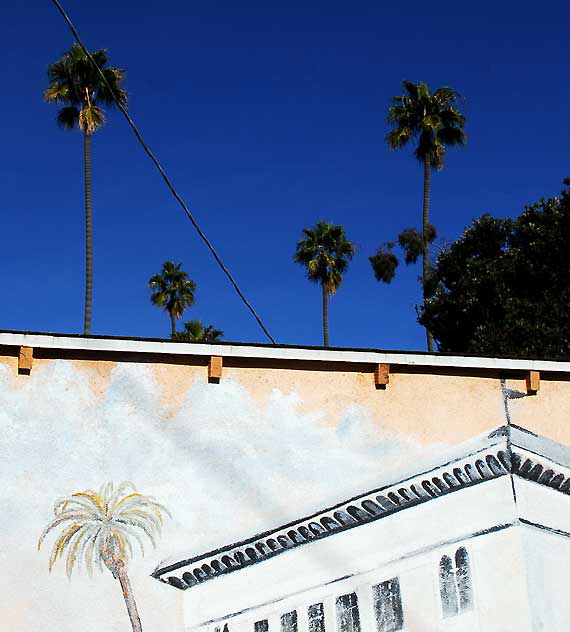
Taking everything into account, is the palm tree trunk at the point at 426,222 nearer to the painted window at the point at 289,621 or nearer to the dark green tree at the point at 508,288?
the dark green tree at the point at 508,288

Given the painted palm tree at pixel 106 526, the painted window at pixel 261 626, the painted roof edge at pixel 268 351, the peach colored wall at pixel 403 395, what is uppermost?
the painted roof edge at pixel 268 351

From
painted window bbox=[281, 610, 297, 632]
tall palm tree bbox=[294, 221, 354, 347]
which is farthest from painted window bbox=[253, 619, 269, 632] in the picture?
tall palm tree bbox=[294, 221, 354, 347]

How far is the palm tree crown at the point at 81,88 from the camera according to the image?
2725cm

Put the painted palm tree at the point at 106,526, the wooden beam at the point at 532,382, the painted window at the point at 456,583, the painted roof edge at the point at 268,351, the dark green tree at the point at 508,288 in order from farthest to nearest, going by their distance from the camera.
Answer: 1. the dark green tree at the point at 508,288
2. the wooden beam at the point at 532,382
3. the painted roof edge at the point at 268,351
4. the painted window at the point at 456,583
5. the painted palm tree at the point at 106,526

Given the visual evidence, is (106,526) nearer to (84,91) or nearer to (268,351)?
(268,351)

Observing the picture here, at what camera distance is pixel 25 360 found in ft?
25.6

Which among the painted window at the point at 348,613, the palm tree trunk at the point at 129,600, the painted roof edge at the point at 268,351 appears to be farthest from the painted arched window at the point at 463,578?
the palm tree trunk at the point at 129,600

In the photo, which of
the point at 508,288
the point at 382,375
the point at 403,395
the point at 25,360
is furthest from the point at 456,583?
the point at 508,288

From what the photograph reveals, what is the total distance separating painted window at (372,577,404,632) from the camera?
765cm

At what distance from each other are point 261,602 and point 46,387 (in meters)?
3.27

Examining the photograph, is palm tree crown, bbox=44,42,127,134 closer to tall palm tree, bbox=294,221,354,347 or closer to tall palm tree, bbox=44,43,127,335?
tall palm tree, bbox=44,43,127,335

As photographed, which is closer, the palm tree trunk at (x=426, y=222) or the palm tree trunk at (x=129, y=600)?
the palm tree trunk at (x=129, y=600)

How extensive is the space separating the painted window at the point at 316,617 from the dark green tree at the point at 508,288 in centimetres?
1494

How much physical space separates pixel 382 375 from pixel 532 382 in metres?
1.87
